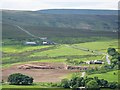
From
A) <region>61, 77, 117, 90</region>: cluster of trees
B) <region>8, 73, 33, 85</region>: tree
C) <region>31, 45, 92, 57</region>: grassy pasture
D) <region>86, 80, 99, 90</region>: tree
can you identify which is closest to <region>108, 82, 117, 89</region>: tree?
<region>61, 77, 117, 90</region>: cluster of trees

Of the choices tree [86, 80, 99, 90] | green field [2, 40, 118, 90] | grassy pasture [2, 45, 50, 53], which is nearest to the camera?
tree [86, 80, 99, 90]

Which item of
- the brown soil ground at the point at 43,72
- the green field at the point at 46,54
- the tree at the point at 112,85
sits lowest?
the tree at the point at 112,85

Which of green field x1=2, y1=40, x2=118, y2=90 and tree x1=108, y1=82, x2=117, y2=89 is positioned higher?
green field x1=2, y1=40, x2=118, y2=90

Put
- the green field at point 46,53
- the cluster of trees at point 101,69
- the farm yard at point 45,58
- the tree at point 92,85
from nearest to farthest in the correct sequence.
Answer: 1. the tree at point 92,85
2. the cluster of trees at point 101,69
3. the farm yard at point 45,58
4. the green field at point 46,53

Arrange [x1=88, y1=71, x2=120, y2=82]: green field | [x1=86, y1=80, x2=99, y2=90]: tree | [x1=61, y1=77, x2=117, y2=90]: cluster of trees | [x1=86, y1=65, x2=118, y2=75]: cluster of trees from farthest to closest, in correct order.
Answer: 1. [x1=86, y1=65, x2=118, y2=75]: cluster of trees
2. [x1=88, y1=71, x2=120, y2=82]: green field
3. [x1=61, y1=77, x2=117, y2=90]: cluster of trees
4. [x1=86, y1=80, x2=99, y2=90]: tree

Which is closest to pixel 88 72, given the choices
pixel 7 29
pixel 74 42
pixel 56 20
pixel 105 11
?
pixel 74 42

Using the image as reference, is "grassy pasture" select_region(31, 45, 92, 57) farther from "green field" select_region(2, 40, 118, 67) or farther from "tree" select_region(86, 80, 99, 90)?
"tree" select_region(86, 80, 99, 90)

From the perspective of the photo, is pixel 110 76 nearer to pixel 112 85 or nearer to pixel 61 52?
pixel 112 85

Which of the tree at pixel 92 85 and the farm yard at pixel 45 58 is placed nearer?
the tree at pixel 92 85

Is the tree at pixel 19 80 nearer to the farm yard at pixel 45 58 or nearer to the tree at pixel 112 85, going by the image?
the farm yard at pixel 45 58

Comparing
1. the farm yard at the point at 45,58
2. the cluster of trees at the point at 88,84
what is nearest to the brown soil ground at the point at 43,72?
the farm yard at the point at 45,58

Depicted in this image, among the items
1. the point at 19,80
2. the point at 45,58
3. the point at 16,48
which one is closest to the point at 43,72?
the point at 45,58

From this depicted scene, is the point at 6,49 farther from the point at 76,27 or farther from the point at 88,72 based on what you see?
the point at 76,27
